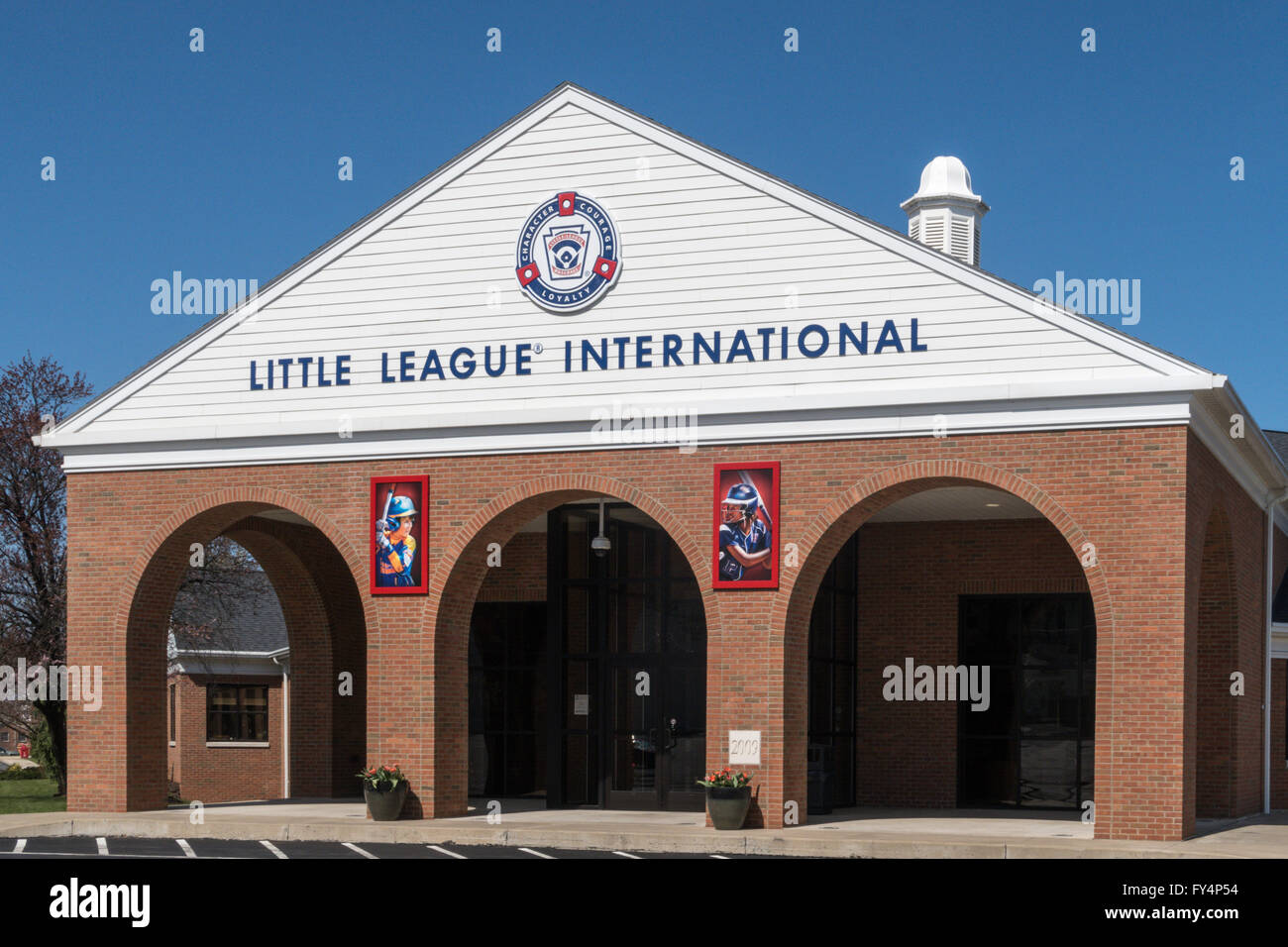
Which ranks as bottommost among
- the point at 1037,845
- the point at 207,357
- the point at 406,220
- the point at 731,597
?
the point at 1037,845

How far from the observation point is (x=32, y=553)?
30812 millimetres

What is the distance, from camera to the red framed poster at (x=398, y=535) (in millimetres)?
20156

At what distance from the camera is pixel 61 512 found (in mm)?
31469

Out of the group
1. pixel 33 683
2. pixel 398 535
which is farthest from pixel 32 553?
pixel 398 535

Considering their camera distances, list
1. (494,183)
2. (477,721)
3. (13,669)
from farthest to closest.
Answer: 1. (13,669)
2. (477,721)
3. (494,183)

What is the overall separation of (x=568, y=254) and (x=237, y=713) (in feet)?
58.3

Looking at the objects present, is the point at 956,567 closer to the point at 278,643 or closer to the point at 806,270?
the point at 806,270

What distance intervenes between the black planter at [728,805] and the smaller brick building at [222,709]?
16840 millimetres

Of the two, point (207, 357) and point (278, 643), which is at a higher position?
point (207, 357)

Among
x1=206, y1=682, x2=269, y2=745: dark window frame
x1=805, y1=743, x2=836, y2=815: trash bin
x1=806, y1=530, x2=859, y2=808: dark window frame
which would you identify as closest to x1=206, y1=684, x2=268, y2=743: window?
x1=206, y1=682, x2=269, y2=745: dark window frame

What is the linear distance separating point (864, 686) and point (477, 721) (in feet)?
20.6

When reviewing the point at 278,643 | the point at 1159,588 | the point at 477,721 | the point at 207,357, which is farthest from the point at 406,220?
the point at 278,643

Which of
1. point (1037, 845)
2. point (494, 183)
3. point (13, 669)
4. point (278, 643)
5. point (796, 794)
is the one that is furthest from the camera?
point (278, 643)

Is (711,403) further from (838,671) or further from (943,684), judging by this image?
(943,684)
